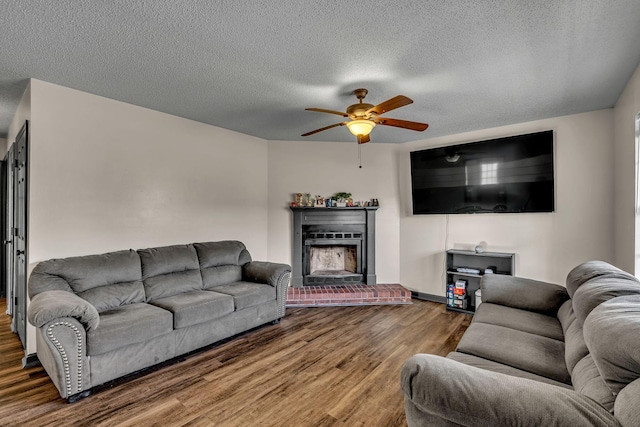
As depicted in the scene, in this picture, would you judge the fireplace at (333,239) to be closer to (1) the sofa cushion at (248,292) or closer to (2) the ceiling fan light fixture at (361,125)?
(1) the sofa cushion at (248,292)

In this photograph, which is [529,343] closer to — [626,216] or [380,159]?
[626,216]

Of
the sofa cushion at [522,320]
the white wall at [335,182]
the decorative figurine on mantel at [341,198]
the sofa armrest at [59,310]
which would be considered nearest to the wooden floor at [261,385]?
the sofa armrest at [59,310]

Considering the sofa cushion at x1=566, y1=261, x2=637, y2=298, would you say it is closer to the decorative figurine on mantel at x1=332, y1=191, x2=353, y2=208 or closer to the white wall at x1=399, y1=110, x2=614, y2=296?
the white wall at x1=399, y1=110, x2=614, y2=296

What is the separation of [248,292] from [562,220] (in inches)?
150

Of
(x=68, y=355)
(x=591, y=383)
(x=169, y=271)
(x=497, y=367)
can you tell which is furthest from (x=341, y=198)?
(x=591, y=383)

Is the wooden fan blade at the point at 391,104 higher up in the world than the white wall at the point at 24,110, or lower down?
lower down

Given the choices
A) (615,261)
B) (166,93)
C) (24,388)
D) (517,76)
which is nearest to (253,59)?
(166,93)

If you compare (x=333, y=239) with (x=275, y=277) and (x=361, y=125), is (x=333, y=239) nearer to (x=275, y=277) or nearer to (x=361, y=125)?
(x=275, y=277)

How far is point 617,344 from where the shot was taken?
102 cm

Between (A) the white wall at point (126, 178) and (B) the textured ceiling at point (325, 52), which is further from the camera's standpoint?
(A) the white wall at point (126, 178)

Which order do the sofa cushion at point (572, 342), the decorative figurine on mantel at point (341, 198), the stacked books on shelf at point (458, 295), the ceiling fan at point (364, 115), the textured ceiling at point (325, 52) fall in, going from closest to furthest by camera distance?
the sofa cushion at point (572, 342)
the textured ceiling at point (325, 52)
the ceiling fan at point (364, 115)
the stacked books on shelf at point (458, 295)
the decorative figurine on mantel at point (341, 198)

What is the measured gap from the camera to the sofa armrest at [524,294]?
2.45m

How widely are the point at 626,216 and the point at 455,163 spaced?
1.86 m

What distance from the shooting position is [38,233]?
2729mm
